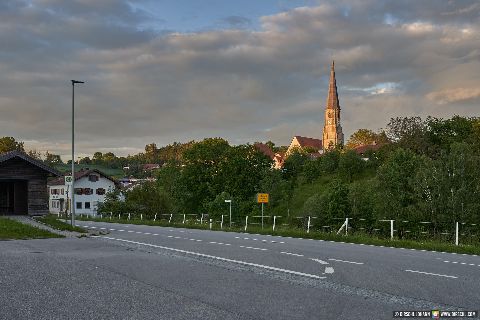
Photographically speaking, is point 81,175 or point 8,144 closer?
point 81,175

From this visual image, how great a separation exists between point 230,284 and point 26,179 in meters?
29.2

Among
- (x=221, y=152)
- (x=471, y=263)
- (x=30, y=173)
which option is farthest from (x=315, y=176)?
(x=471, y=263)

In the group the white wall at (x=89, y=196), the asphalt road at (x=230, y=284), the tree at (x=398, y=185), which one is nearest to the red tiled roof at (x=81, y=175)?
the white wall at (x=89, y=196)

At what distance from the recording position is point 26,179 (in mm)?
36344

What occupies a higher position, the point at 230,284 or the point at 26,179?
the point at 26,179

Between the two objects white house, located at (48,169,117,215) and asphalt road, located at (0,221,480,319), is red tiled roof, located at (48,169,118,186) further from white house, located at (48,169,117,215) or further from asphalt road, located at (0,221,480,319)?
asphalt road, located at (0,221,480,319)

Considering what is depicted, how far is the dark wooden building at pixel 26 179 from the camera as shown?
116 feet

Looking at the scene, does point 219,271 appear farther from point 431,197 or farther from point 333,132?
point 333,132

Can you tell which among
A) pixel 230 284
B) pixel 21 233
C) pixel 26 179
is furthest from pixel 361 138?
pixel 230 284

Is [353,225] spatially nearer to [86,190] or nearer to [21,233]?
[21,233]

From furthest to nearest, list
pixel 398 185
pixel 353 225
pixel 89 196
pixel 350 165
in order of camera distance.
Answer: pixel 350 165 < pixel 89 196 < pixel 398 185 < pixel 353 225

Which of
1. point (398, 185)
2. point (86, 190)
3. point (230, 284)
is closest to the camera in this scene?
point (230, 284)

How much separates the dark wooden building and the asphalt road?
1963 cm

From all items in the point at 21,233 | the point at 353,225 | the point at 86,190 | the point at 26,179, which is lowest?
the point at 353,225
